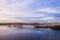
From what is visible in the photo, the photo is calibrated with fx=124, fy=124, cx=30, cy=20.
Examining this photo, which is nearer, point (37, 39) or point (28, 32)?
point (37, 39)

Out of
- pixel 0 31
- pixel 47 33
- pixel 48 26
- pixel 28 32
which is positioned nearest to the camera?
pixel 48 26

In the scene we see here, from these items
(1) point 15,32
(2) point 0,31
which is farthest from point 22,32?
(2) point 0,31

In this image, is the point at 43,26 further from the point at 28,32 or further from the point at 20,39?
the point at 28,32

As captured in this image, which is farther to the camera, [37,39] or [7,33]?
[7,33]

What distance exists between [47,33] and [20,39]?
5.69 feet

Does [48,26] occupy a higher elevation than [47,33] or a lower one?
higher

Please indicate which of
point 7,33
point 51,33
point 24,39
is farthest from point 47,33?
point 7,33

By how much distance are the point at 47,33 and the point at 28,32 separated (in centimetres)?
110

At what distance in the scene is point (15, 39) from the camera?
5.19 metres

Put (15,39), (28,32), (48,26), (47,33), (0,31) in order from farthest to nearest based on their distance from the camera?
1. (28,32)
2. (47,33)
3. (0,31)
4. (15,39)
5. (48,26)

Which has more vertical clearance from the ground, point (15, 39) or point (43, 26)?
point (43, 26)

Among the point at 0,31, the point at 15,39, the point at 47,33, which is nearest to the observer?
the point at 15,39

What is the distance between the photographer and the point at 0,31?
593cm

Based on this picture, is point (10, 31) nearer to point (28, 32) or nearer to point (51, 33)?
point (28, 32)
